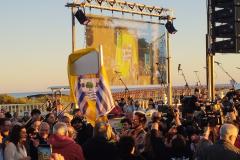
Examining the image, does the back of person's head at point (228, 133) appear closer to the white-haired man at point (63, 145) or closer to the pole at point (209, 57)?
the white-haired man at point (63, 145)

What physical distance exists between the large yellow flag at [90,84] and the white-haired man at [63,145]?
2.46m

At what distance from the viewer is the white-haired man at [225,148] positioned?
19.4 feet

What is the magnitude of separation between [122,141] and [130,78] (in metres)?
18.3

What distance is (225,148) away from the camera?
19.6 ft

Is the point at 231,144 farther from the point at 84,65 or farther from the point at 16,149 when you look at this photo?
the point at 84,65

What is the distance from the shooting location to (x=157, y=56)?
2702 centimetres

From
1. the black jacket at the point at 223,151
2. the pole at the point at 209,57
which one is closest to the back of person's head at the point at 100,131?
the black jacket at the point at 223,151

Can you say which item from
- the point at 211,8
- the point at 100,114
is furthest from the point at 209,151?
the point at 211,8

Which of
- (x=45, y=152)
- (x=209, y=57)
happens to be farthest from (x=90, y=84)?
(x=209, y=57)

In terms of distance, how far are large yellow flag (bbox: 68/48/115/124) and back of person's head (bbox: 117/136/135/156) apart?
214cm

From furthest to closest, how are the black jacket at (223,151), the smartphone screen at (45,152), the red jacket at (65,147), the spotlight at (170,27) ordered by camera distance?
1. the spotlight at (170,27)
2. the red jacket at (65,147)
3. the smartphone screen at (45,152)
4. the black jacket at (223,151)

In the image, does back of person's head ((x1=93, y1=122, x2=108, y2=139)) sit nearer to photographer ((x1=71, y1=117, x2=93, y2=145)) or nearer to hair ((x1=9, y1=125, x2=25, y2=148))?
hair ((x1=9, y1=125, x2=25, y2=148))

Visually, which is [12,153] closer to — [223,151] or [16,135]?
[16,135]

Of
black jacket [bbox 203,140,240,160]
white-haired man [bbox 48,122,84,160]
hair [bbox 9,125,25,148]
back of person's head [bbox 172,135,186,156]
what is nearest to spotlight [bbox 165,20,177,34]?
back of person's head [bbox 172,135,186,156]
